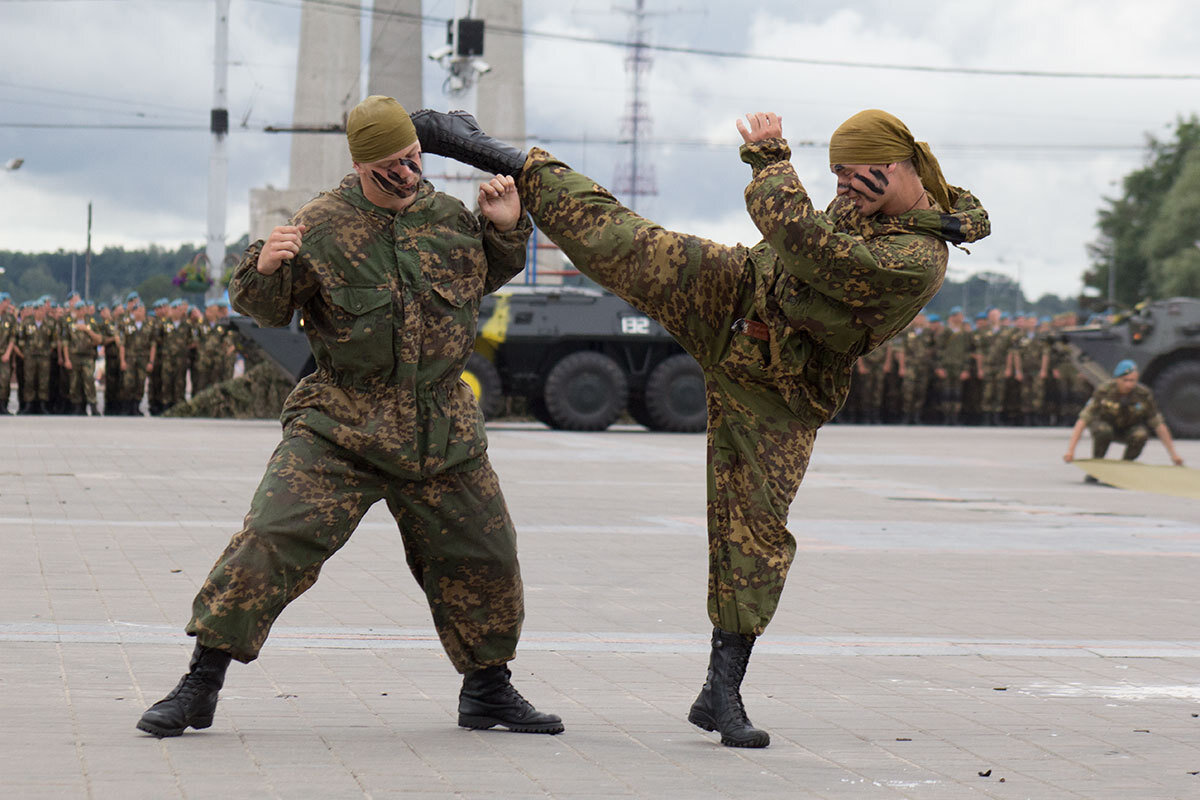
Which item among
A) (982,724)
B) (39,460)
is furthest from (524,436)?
(982,724)

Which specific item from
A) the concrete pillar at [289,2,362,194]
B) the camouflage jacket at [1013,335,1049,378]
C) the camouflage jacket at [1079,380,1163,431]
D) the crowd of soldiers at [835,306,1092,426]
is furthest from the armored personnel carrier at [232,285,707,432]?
the concrete pillar at [289,2,362,194]

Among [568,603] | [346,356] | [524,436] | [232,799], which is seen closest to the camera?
[232,799]

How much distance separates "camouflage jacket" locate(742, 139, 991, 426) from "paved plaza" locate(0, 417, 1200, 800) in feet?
3.51

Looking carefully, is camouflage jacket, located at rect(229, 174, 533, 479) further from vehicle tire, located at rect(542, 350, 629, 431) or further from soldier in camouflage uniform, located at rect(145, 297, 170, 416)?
soldier in camouflage uniform, located at rect(145, 297, 170, 416)

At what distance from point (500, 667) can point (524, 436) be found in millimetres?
16583

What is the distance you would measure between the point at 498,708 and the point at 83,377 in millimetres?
20814

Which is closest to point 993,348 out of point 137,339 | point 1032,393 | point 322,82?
point 1032,393

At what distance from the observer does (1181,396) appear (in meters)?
23.9

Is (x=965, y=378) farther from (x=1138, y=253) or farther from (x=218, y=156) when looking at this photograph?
(x=1138, y=253)

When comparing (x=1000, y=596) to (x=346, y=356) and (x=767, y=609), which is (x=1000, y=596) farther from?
(x=346, y=356)

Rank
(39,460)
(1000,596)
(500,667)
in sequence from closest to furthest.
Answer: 1. (500,667)
2. (1000,596)
3. (39,460)

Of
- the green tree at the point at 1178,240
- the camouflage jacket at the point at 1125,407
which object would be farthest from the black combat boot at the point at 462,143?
the green tree at the point at 1178,240

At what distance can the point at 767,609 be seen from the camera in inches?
185

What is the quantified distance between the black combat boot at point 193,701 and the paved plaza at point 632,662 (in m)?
0.05
